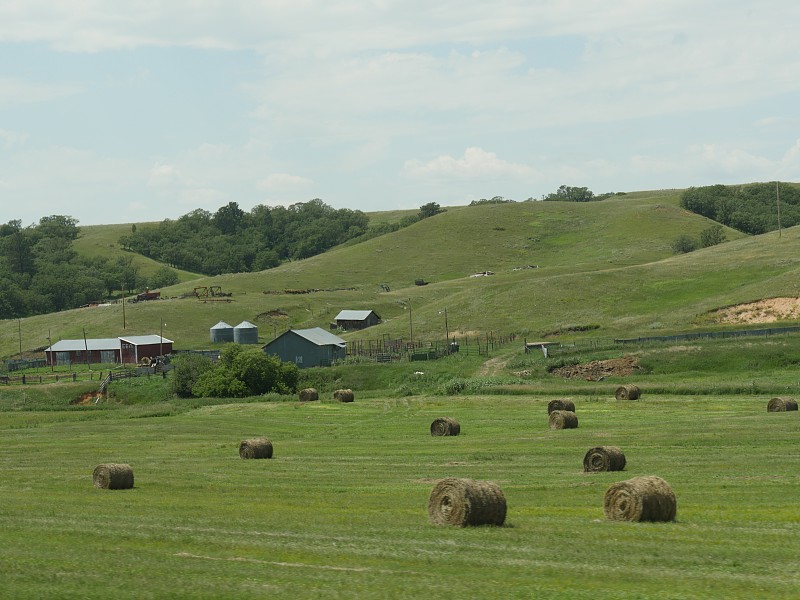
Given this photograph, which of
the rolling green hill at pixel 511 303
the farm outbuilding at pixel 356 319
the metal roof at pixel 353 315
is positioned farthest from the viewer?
the metal roof at pixel 353 315

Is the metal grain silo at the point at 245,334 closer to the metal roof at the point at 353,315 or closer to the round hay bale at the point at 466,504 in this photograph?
the metal roof at the point at 353,315

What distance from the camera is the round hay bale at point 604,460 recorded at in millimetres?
30906

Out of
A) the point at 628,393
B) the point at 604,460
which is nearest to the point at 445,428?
the point at 604,460

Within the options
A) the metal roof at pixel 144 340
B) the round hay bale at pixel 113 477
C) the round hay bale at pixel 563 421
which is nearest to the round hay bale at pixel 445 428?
the round hay bale at pixel 563 421

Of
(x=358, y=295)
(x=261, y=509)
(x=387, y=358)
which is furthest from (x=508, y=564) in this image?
(x=358, y=295)

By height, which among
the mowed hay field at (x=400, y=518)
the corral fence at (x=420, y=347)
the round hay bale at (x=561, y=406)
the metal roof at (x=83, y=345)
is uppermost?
the metal roof at (x=83, y=345)

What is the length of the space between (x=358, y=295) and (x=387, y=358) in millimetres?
71430

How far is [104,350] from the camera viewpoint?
456ft

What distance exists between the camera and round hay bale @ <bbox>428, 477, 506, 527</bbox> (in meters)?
21.7

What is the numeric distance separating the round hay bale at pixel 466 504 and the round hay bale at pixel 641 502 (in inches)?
95.2

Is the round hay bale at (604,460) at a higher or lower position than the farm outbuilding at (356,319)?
lower

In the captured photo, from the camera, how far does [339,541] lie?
2050cm

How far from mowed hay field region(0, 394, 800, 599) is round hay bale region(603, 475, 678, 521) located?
350 millimetres

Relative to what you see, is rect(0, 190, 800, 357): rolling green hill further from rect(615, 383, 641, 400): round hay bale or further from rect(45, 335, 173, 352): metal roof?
rect(615, 383, 641, 400): round hay bale
